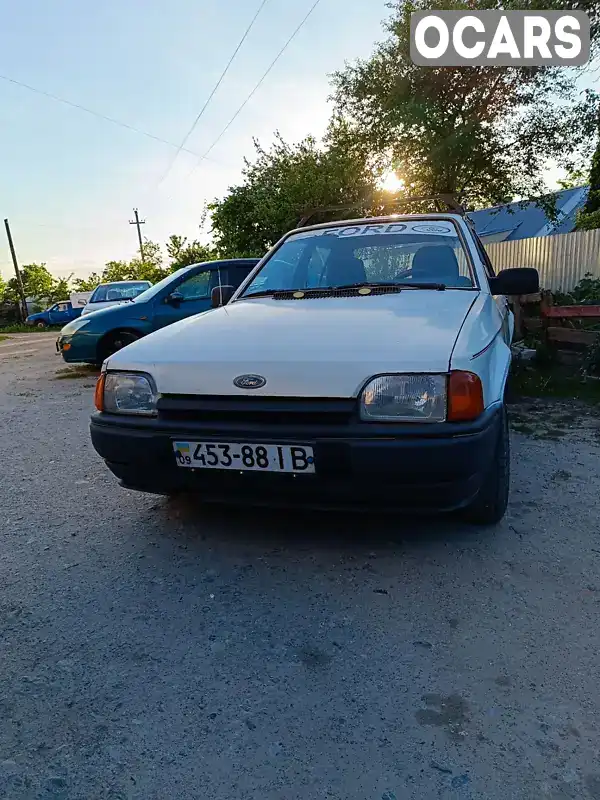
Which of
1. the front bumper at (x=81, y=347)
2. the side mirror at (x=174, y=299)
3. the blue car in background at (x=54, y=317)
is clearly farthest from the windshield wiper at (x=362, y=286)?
the blue car in background at (x=54, y=317)

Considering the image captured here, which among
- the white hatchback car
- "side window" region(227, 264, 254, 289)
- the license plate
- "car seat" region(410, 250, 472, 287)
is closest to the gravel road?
the white hatchback car

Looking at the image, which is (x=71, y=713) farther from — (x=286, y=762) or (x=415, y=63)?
(x=415, y=63)

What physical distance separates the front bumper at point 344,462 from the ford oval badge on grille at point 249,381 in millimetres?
153

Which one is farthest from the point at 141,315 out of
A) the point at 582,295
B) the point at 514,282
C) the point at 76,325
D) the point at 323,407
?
the point at 323,407

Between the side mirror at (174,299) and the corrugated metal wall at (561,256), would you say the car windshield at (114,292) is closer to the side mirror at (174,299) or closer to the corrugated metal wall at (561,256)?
the side mirror at (174,299)

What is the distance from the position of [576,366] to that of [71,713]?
20.2 ft

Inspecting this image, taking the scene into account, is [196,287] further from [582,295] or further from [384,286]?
[384,286]

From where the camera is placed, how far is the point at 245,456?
2285 mm

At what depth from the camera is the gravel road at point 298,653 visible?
1454 millimetres

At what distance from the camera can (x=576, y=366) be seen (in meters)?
6.40

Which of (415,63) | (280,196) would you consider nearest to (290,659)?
(415,63)

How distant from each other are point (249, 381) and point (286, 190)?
1721 centimetres

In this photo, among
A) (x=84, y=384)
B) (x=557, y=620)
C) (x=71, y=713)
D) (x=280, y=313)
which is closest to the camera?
(x=71, y=713)

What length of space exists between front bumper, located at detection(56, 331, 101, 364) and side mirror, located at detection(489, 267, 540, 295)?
6007mm
